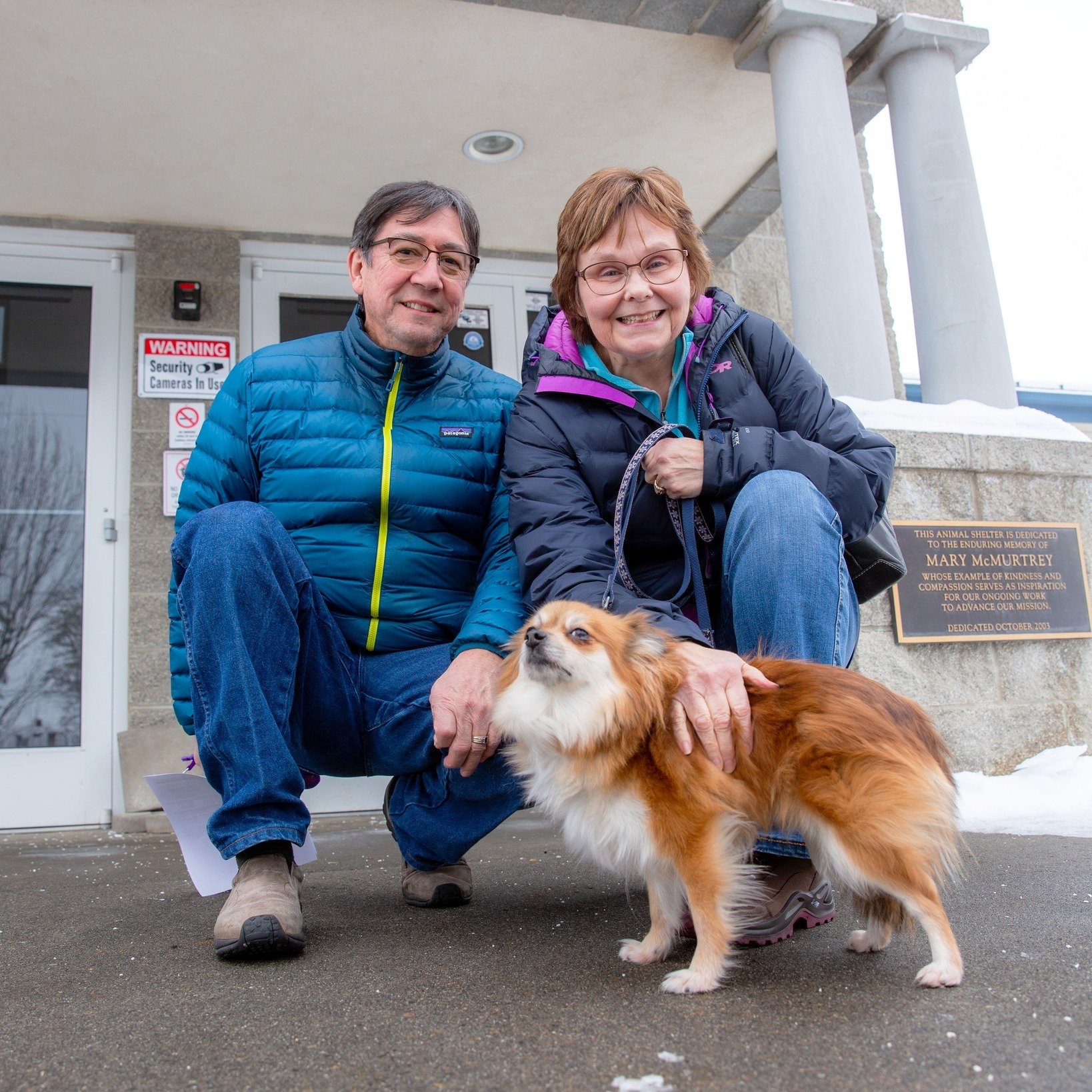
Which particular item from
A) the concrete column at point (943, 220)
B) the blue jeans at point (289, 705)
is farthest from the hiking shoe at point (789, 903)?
the concrete column at point (943, 220)

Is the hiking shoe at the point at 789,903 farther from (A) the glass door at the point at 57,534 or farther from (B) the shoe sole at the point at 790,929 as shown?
(A) the glass door at the point at 57,534

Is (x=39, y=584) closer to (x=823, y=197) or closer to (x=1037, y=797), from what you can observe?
(x=823, y=197)

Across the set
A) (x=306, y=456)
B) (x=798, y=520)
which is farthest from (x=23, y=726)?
(x=798, y=520)

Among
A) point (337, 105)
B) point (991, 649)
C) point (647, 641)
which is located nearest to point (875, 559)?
point (647, 641)

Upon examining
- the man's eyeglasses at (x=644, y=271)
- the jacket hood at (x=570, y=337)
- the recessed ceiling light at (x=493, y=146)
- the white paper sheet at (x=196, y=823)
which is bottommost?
the white paper sheet at (x=196, y=823)

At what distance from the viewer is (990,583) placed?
150 inches

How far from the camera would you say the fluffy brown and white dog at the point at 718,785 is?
1412 mm

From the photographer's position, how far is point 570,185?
507 centimetres

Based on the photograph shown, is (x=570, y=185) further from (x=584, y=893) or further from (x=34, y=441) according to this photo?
(x=584, y=893)

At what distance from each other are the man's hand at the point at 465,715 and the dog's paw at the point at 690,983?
0.60 metres

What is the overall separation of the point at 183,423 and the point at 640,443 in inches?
136

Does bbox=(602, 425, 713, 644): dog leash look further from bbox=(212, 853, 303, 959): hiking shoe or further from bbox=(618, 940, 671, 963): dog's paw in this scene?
bbox=(212, 853, 303, 959): hiking shoe

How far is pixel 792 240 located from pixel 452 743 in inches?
130

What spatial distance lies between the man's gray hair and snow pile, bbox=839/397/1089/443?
2013 millimetres
